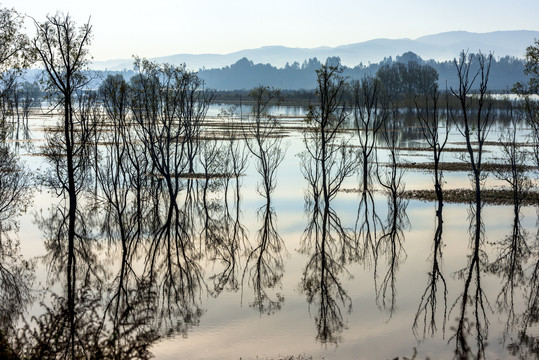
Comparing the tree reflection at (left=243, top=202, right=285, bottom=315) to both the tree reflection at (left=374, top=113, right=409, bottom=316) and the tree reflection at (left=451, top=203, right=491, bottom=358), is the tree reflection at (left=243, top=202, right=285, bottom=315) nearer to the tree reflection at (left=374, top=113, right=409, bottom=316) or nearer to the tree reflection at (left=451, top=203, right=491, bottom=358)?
the tree reflection at (left=374, top=113, right=409, bottom=316)

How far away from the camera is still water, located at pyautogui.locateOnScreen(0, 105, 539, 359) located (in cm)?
1483

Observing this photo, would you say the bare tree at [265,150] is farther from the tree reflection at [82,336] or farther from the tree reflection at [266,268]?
the tree reflection at [82,336]

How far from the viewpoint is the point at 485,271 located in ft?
69.1

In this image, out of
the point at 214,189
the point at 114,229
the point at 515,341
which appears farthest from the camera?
the point at 214,189

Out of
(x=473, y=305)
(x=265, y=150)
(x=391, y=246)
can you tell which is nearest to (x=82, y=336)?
(x=473, y=305)

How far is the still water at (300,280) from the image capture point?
48.6ft

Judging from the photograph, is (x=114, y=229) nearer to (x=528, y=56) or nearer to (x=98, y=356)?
(x=98, y=356)

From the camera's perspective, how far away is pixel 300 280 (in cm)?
2028

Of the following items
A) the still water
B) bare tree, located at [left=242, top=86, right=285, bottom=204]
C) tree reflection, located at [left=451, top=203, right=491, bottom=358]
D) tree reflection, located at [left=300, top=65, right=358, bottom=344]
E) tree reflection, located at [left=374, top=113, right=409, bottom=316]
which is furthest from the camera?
bare tree, located at [left=242, top=86, right=285, bottom=204]

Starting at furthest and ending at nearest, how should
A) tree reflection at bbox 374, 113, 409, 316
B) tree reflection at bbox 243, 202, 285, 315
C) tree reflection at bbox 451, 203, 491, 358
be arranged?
1. tree reflection at bbox 374, 113, 409, 316
2. tree reflection at bbox 243, 202, 285, 315
3. tree reflection at bbox 451, 203, 491, 358

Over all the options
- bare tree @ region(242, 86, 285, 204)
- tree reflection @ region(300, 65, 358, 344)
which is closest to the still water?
tree reflection @ region(300, 65, 358, 344)

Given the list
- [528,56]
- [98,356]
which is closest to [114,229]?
[98,356]

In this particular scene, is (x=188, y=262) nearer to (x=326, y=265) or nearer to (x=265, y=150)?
(x=326, y=265)

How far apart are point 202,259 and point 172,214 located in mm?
8933
